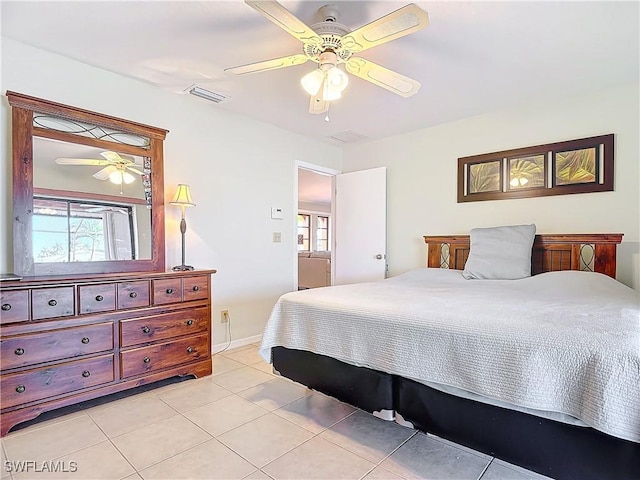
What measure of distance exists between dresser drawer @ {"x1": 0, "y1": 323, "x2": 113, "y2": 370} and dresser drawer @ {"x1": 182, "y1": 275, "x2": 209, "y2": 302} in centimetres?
55

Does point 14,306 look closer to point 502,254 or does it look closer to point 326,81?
point 326,81

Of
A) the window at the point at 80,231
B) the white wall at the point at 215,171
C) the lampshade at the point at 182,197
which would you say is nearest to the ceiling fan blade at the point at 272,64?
the lampshade at the point at 182,197

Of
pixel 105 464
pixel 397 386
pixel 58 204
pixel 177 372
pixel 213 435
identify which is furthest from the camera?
pixel 177 372

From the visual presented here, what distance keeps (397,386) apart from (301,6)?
2.05m

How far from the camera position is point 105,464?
167 cm

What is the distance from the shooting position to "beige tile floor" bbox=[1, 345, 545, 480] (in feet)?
5.32

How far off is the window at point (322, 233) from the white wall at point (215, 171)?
6.58m

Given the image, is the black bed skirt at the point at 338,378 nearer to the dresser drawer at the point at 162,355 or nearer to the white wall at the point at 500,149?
the dresser drawer at the point at 162,355

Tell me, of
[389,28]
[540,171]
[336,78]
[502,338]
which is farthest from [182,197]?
[540,171]

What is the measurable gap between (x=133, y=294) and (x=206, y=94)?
1.76 m

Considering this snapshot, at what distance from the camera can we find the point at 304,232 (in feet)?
35.0

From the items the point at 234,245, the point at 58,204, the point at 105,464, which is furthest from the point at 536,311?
the point at 58,204

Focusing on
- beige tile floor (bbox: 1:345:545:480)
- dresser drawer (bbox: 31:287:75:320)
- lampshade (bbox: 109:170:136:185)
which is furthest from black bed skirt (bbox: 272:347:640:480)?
lampshade (bbox: 109:170:136:185)

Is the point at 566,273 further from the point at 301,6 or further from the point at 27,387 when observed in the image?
the point at 27,387
